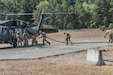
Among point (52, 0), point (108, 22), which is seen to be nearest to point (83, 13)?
point (108, 22)

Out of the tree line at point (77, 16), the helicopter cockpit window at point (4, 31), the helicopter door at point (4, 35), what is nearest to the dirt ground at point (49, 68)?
the helicopter door at point (4, 35)

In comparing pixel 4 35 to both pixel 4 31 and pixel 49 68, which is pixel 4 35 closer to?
pixel 4 31

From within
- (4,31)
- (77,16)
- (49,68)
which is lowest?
(77,16)

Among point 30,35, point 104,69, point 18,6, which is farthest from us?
point 18,6

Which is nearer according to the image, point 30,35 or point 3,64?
point 3,64

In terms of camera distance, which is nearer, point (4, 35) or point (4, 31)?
point (4, 35)

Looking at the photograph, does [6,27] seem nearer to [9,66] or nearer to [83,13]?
[9,66]

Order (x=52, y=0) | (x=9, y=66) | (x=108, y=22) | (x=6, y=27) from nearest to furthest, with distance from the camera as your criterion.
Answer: (x=9, y=66) < (x=6, y=27) < (x=108, y=22) < (x=52, y=0)

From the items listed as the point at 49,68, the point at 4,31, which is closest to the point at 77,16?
the point at 4,31

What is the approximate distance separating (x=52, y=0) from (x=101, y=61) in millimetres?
106170

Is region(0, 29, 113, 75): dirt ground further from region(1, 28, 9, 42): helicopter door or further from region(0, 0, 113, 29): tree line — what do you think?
region(0, 0, 113, 29): tree line

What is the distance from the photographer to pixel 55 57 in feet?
66.5

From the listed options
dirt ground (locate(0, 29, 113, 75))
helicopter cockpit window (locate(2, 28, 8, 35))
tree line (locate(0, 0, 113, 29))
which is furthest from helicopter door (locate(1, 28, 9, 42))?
tree line (locate(0, 0, 113, 29))

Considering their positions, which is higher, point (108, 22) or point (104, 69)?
point (104, 69)
